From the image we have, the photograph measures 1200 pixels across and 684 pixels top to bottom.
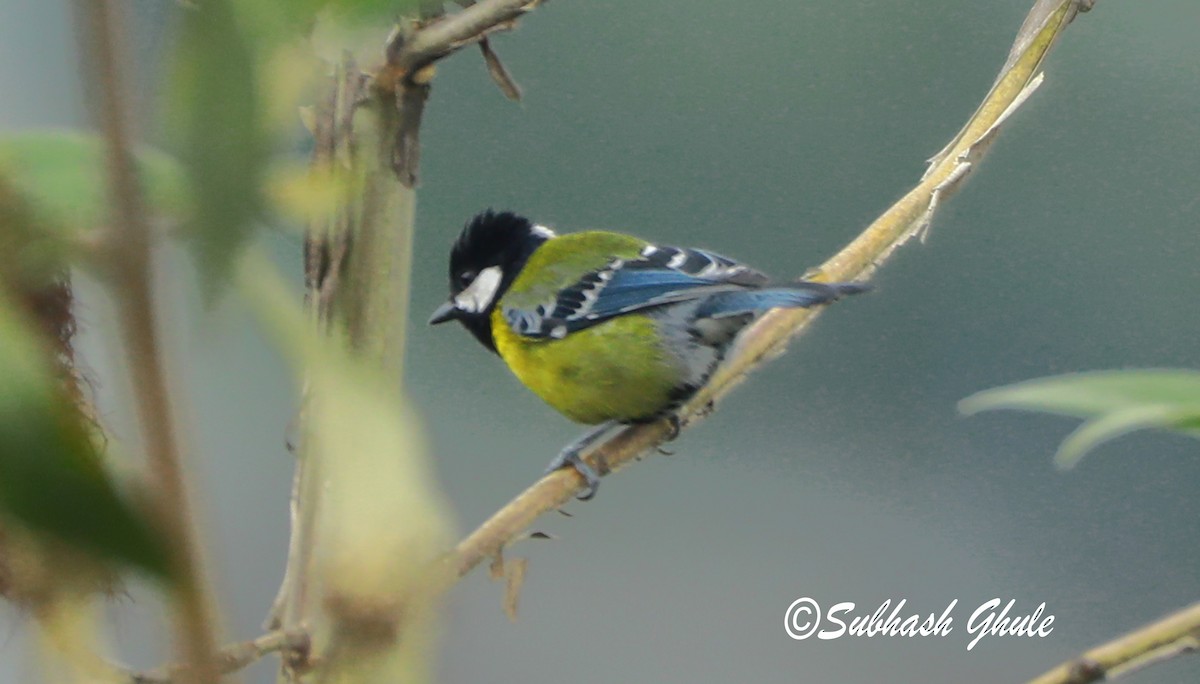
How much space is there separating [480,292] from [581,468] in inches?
12.1

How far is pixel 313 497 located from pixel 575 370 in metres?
0.62

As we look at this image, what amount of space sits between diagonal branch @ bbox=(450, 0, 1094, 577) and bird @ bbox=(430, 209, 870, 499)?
0.06m

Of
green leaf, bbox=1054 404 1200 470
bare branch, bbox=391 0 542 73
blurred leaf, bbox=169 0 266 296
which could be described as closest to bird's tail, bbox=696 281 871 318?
bare branch, bbox=391 0 542 73

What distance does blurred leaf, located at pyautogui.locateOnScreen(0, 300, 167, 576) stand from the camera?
0.09 m

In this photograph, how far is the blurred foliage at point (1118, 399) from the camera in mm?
175

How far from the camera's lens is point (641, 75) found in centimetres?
86

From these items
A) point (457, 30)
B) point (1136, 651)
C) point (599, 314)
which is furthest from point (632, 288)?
point (1136, 651)

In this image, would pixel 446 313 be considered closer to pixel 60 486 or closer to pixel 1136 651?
pixel 1136 651

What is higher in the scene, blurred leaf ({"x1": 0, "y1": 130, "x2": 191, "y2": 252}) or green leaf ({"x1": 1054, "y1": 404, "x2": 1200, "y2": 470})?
blurred leaf ({"x1": 0, "y1": 130, "x2": 191, "y2": 252})

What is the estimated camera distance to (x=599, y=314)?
0.82 meters

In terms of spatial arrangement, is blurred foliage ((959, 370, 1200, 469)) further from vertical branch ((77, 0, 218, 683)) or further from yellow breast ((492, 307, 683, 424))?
yellow breast ((492, 307, 683, 424))

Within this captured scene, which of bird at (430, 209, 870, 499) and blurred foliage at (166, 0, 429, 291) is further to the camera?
bird at (430, 209, 870, 499)

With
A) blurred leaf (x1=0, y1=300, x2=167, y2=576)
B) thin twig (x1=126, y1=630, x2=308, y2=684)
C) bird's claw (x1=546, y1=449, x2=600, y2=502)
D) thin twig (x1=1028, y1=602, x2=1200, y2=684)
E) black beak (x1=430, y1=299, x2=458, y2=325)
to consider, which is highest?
black beak (x1=430, y1=299, x2=458, y2=325)

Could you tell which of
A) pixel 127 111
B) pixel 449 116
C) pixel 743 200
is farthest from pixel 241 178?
pixel 743 200
